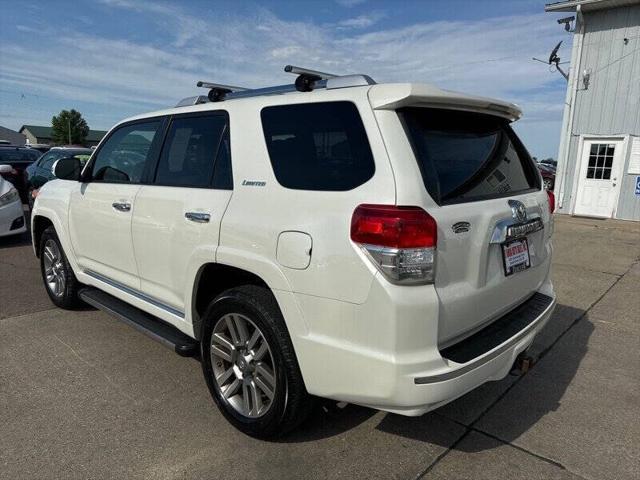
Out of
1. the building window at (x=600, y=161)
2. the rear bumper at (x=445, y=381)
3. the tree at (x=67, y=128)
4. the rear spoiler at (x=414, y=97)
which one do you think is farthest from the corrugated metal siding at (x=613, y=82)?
the tree at (x=67, y=128)

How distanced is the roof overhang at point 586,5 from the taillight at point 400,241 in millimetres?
13281

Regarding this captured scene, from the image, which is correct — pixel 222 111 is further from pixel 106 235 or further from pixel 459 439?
pixel 459 439

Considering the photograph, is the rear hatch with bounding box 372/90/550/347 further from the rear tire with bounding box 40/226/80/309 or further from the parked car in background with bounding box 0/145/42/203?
the parked car in background with bounding box 0/145/42/203

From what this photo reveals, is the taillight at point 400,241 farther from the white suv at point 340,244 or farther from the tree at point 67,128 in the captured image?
the tree at point 67,128

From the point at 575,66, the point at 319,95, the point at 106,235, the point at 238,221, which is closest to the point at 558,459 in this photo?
the point at 238,221

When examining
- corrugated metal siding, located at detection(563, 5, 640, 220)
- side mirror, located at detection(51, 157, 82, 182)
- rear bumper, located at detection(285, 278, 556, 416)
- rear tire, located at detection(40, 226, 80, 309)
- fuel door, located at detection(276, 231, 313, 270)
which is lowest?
rear tire, located at detection(40, 226, 80, 309)

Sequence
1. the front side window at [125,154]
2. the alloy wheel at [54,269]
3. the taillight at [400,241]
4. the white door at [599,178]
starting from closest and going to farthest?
the taillight at [400,241], the front side window at [125,154], the alloy wheel at [54,269], the white door at [599,178]

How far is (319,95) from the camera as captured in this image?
8.11 ft

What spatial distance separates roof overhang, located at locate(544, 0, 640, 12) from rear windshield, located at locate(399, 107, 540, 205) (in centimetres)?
1190

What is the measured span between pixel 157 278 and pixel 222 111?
1.22m

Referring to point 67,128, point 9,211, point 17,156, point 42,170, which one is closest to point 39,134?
point 67,128

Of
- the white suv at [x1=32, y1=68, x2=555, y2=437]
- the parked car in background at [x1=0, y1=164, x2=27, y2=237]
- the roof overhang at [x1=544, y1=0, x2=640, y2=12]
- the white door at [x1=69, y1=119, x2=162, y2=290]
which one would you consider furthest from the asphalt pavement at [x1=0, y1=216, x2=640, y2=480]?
the roof overhang at [x1=544, y1=0, x2=640, y2=12]

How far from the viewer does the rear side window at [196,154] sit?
9.56 ft

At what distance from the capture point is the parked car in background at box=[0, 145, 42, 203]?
11.4 metres
